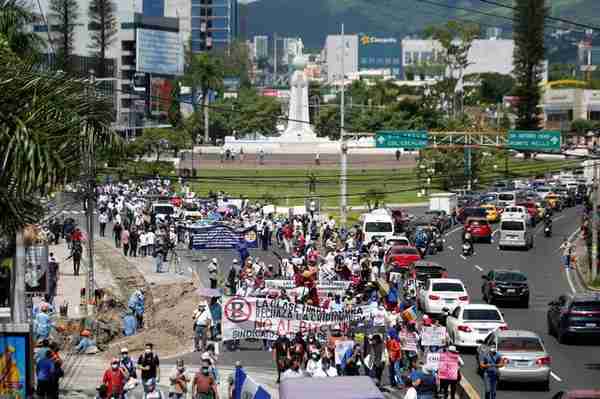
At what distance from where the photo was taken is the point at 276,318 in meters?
29.6

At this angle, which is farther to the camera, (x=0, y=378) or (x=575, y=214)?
(x=575, y=214)

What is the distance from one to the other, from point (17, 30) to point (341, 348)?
13886 mm

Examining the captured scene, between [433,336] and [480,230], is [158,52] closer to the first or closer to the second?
[480,230]

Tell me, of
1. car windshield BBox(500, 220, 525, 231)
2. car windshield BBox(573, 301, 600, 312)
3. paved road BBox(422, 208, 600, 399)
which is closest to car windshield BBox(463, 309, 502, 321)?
paved road BBox(422, 208, 600, 399)

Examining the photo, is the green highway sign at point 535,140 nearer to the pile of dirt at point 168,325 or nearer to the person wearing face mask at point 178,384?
the pile of dirt at point 168,325

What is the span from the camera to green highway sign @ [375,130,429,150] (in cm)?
6070

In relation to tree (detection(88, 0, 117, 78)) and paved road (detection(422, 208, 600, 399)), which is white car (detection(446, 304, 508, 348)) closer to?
paved road (detection(422, 208, 600, 399))

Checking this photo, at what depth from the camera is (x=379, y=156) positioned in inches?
4599

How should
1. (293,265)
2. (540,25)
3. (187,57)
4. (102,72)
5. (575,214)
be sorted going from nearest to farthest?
(293,265) → (575,214) → (540,25) → (102,72) → (187,57)

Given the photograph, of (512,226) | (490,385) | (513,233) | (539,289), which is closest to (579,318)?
(490,385)

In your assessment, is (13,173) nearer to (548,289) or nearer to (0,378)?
(0,378)

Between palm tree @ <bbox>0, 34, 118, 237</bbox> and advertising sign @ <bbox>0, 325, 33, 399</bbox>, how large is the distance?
5.03 feet

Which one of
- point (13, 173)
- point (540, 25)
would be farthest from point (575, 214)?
point (13, 173)

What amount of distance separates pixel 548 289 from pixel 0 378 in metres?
27.0
